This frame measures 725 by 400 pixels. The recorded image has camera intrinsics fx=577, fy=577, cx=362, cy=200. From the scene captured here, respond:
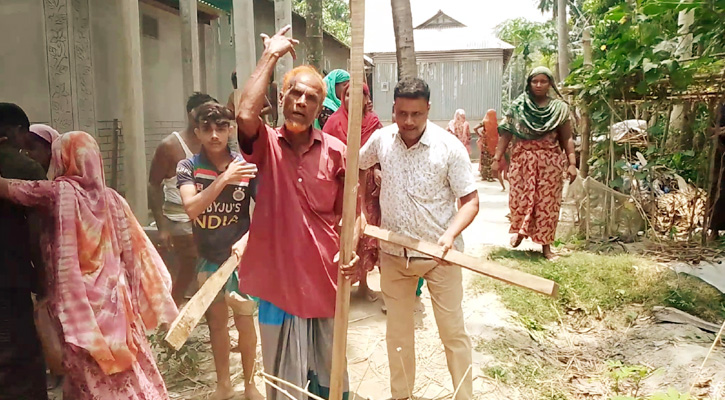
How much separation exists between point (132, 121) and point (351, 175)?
332 centimetres

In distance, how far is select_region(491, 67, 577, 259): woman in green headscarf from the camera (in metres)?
5.87

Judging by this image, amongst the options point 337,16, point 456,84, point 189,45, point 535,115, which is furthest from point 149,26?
point 337,16

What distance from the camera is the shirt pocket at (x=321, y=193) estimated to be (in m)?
2.48

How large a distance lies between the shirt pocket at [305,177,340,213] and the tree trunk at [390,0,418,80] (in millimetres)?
3701

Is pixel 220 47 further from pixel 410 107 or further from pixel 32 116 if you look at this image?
pixel 410 107

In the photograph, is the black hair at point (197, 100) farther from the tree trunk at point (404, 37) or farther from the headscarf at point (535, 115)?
the headscarf at point (535, 115)

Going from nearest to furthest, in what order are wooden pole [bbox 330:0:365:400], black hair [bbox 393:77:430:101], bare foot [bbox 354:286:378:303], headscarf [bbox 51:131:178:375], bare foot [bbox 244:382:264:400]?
wooden pole [bbox 330:0:365:400]
headscarf [bbox 51:131:178:375]
black hair [bbox 393:77:430:101]
bare foot [bbox 244:382:264:400]
bare foot [bbox 354:286:378:303]

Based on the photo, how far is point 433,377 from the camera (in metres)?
3.81

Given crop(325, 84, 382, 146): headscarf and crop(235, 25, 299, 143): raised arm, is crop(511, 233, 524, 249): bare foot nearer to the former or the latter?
crop(325, 84, 382, 146): headscarf

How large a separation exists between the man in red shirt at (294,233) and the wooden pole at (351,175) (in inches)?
19.7

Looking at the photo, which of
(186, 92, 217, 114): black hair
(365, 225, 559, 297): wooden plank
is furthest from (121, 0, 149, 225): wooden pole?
(365, 225, 559, 297): wooden plank

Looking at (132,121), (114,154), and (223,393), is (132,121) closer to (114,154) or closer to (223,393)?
(114,154)

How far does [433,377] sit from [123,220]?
7.34 feet

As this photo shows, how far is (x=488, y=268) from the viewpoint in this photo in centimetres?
212
